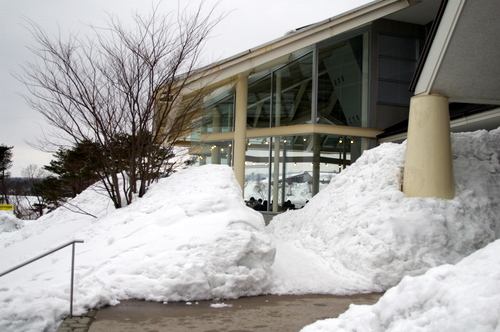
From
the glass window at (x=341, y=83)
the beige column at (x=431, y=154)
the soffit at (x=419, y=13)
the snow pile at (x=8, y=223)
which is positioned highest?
the soffit at (x=419, y=13)

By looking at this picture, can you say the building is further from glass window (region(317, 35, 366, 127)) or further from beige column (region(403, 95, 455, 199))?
beige column (region(403, 95, 455, 199))

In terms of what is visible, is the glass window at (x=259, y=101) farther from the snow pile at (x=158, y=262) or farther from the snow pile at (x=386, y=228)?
the snow pile at (x=158, y=262)

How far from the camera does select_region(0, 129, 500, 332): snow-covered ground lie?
379 centimetres

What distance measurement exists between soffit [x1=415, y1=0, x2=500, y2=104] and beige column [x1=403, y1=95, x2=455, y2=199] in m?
0.37

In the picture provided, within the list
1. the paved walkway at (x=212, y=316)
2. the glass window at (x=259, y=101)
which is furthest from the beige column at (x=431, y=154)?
the glass window at (x=259, y=101)

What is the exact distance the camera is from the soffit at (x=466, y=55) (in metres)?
8.46

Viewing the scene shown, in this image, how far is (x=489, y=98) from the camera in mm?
9672

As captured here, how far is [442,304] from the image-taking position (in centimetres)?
347

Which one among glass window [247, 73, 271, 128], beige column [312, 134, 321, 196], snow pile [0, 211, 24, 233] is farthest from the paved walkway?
snow pile [0, 211, 24, 233]

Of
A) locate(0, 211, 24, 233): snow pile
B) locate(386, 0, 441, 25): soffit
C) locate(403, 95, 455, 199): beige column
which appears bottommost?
locate(0, 211, 24, 233): snow pile

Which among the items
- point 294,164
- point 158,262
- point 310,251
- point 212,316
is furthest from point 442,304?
point 294,164

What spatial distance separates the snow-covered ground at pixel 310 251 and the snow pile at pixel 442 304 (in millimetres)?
11

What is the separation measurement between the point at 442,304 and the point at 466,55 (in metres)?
6.83

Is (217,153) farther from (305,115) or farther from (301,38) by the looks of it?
(301,38)
